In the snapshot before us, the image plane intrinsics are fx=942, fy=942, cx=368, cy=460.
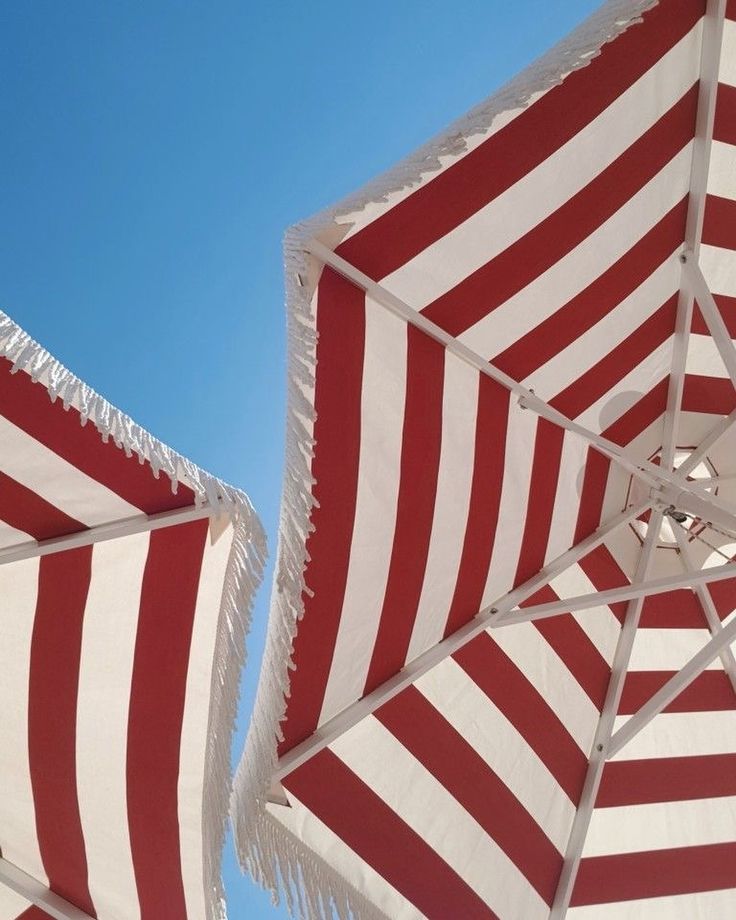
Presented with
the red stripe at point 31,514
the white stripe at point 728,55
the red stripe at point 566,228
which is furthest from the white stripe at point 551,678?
the white stripe at point 728,55

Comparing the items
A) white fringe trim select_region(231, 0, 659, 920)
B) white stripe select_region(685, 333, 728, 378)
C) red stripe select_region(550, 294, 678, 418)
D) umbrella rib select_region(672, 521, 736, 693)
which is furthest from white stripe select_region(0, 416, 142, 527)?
umbrella rib select_region(672, 521, 736, 693)

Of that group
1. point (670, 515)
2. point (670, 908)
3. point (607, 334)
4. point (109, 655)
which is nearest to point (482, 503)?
point (607, 334)

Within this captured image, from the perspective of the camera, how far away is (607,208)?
2.94 metres

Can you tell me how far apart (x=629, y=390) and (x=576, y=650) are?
1.05 m

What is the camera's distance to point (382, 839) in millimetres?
3160

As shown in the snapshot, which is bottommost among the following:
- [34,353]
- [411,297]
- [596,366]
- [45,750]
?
[45,750]

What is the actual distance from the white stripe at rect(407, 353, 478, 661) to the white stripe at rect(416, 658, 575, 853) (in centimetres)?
24

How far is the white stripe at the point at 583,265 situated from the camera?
9.75ft

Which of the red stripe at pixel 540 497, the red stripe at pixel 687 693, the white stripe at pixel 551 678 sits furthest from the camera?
the red stripe at pixel 687 693

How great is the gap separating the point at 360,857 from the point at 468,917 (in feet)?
1.91

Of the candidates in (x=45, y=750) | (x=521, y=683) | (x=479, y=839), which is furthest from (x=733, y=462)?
(x=45, y=750)

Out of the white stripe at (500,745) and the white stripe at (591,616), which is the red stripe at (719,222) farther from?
the white stripe at (500,745)

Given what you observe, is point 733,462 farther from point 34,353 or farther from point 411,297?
point 34,353

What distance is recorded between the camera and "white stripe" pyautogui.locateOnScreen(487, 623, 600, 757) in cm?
362
